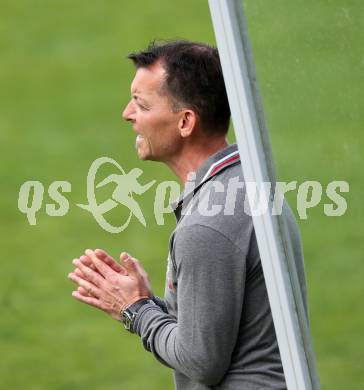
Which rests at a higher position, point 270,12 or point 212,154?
point 270,12

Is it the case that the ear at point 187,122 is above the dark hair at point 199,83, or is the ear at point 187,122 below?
below

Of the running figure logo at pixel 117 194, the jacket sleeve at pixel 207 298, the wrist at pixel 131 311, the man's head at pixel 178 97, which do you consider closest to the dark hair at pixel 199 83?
the man's head at pixel 178 97

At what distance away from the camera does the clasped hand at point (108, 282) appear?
3.59 metres

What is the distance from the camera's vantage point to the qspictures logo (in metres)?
3.17

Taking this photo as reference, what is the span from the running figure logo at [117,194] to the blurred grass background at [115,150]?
69mm

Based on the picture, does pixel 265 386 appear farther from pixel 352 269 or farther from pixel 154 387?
pixel 154 387

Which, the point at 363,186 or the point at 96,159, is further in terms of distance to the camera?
the point at 96,159

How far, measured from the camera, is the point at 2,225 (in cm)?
859

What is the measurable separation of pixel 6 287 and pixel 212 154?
14.4 ft

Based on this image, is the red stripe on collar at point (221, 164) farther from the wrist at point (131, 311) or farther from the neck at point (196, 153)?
the wrist at point (131, 311)

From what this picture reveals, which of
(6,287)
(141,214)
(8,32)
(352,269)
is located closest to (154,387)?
(6,287)

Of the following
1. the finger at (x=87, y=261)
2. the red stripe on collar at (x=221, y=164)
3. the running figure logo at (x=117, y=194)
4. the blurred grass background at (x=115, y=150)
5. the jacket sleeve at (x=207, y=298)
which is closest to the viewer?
the blurred grass background at (x=115, y=150)

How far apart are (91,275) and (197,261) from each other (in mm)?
425

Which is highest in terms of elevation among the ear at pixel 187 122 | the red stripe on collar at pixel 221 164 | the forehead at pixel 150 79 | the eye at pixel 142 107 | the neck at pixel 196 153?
the forehead at pixel 150 79
